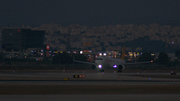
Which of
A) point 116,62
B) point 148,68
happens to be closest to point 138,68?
point 148,68

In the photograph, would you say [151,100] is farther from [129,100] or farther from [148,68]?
[148,68]

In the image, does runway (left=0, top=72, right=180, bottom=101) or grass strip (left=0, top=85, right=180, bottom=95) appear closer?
runway (left=0, top=72, right=180, bottom=101)

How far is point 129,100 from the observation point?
22469 mm

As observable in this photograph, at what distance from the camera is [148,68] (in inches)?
4205

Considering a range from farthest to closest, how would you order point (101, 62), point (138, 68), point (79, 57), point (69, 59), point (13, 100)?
point (79, 57)
point (69, 59)
point (138, 68)
point (101, 62)
point (13, 100)

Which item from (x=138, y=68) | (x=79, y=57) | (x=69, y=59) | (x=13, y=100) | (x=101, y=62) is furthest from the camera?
(x=79, y=57)

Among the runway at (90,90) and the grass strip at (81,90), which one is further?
the grass strip at (81,90)

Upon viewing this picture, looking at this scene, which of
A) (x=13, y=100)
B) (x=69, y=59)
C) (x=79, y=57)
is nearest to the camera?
(x=13, y=100)

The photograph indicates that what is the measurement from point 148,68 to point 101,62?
41.3m

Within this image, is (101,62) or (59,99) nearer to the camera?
(59,99)

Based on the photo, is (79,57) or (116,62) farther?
(79,57)

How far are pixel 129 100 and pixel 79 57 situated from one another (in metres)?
168

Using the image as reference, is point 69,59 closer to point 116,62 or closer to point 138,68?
point 138,68

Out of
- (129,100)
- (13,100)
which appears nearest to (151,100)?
(129,100)
